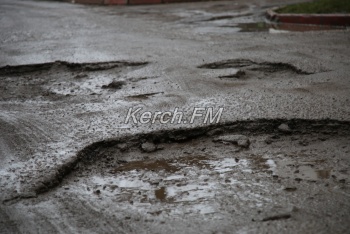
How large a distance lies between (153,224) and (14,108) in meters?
2.23

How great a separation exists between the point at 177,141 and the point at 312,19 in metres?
5.92

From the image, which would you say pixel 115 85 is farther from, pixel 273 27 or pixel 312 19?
pixel 312 19

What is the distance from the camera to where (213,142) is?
2971 millimetres

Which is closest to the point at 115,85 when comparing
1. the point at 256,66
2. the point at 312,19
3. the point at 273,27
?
the point at 256,66

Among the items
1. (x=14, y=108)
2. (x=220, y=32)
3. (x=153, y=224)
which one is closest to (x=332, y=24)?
(x=220, y=32)

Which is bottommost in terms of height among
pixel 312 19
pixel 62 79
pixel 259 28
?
pixel 62 79

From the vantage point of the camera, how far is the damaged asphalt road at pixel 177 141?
2.09 metres

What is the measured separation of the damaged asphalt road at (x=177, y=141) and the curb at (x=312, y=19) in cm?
198

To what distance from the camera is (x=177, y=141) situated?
3.03 metres

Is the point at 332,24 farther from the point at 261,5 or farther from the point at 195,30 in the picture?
the point at 261,5

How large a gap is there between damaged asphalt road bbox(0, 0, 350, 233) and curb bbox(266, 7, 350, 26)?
6.50 feet

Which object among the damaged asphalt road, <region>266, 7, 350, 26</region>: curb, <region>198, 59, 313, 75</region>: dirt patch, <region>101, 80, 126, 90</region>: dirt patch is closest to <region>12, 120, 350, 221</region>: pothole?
the damaged asphalt road

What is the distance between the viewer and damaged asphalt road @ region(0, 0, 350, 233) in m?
2.09

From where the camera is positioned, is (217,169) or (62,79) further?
(62,79)
